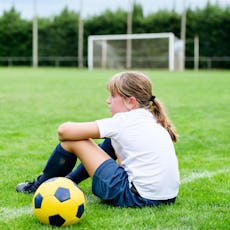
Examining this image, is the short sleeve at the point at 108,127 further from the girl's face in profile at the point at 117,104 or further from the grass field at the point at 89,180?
the grass field at the point at 89,180

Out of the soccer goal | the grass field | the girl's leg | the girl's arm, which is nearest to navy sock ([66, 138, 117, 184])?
the grass field

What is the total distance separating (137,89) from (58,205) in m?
1.02

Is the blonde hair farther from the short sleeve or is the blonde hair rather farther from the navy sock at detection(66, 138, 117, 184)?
the navy sock at detection(66, 138, 117, 184)

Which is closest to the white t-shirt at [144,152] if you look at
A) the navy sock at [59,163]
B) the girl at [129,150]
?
the girl at [129,150]

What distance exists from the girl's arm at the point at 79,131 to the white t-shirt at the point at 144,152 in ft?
0.16

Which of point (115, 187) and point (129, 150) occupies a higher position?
point (129, 150)

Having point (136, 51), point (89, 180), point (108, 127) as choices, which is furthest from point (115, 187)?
point (136, 51)

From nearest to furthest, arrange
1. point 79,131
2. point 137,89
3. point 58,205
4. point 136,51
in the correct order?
point 58,205 → point 79,131 → point 137,89 → point 136,51

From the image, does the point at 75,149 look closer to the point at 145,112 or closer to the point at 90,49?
the point at 145,112

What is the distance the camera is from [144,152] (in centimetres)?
397

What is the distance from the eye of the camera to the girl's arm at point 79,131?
390 cm

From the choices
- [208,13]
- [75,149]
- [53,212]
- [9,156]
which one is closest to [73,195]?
[53,212]

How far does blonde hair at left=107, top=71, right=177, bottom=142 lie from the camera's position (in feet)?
13.2

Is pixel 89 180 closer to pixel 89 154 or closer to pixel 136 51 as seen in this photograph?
pixel 89 154
